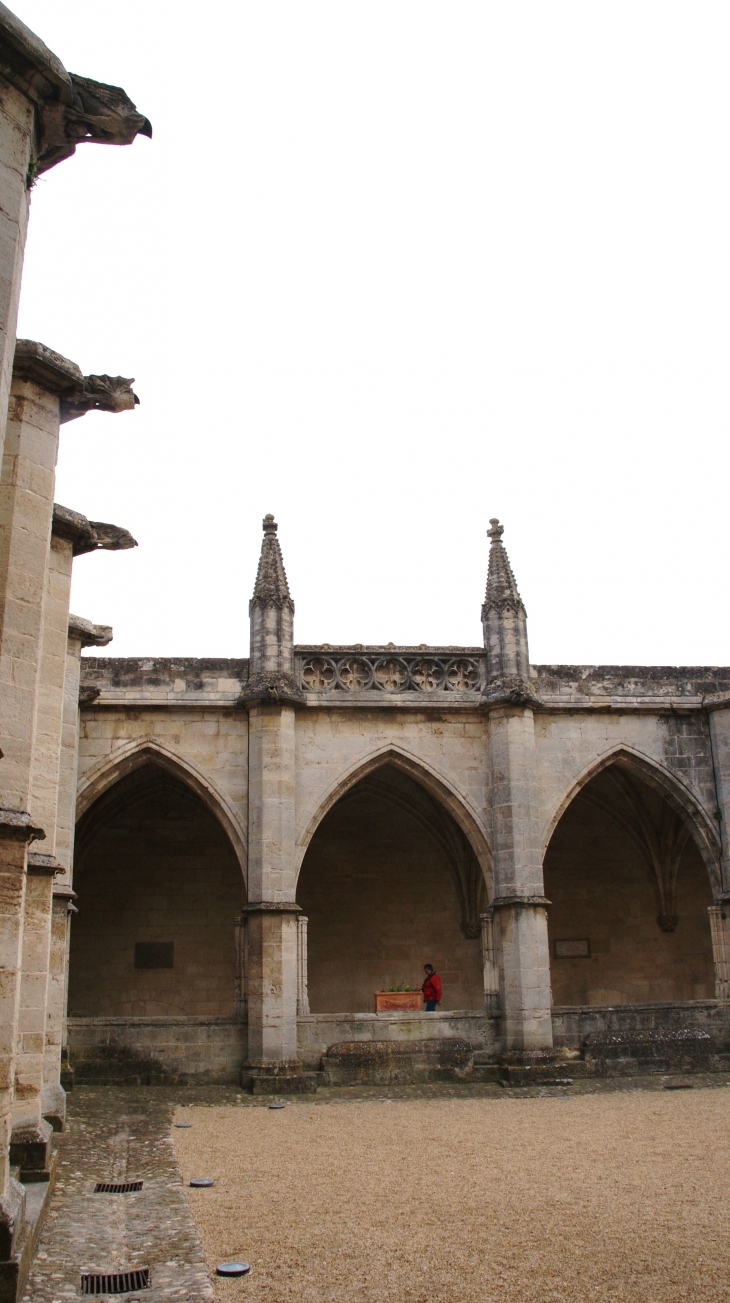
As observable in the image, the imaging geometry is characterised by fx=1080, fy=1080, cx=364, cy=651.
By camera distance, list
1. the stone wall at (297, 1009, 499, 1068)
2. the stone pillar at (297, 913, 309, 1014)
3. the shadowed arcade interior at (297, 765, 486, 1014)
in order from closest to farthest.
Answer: the stone wall at (297, 1009, 499, 1068) < the stone pillar at (297, 913, 309, 1014) < the shadowed arcade interior at (297, 765, 486, 1014)

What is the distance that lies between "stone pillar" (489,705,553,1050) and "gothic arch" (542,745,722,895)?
3.00ft

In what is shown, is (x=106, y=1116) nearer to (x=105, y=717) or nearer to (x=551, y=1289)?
(x=105, y=717)

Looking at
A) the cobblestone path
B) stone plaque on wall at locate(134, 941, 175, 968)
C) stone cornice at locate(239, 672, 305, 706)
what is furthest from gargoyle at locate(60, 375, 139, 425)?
stone plaque on wall at locate(134, 941, 175, 968)

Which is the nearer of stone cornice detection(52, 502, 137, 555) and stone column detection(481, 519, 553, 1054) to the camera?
stone cornice detection(52, 502, 137, 555)

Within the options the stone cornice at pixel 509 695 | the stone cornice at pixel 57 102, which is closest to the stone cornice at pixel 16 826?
the stone cornice at pixel 57 102

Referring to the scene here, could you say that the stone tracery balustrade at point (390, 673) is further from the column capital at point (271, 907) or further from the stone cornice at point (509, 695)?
the column capital at point (271, 907)

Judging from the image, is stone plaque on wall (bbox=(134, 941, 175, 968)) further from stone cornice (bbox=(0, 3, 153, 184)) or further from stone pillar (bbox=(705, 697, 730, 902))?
stone cornice (bbox=(0, 3, 153, 184))

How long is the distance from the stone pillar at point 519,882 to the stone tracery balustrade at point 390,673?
27.6 inches

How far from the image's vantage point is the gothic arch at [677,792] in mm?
13250

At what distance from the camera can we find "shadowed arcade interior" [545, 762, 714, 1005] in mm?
16312

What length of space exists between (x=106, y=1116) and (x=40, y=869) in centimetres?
369

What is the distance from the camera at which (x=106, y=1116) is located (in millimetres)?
9078

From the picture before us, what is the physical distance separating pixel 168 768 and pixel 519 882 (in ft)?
14.0

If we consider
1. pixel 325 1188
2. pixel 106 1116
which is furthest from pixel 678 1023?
pixel 325 1188
